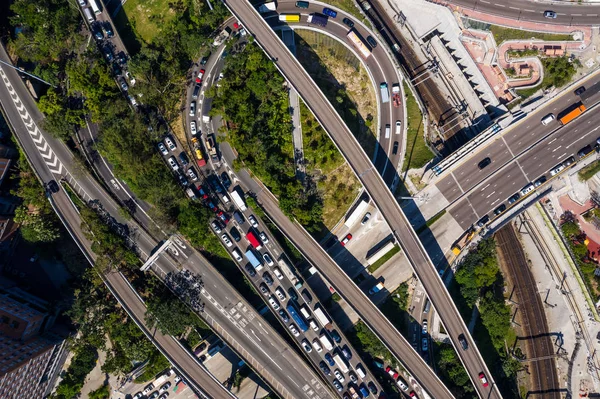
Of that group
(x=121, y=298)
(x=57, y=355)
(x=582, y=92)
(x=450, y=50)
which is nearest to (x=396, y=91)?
(x=450, y=50)

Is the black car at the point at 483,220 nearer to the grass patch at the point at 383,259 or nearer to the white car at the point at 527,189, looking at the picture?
the white car at the point at 527,189

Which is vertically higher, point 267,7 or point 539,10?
point 267,7

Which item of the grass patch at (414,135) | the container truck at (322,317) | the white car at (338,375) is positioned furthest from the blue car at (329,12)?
the white car at (338,375)

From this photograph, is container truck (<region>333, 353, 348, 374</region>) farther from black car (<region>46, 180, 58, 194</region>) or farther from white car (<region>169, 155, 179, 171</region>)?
black car (<region>46, 180, 58, 194</region>)

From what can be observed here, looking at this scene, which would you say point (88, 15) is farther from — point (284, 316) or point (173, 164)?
point (284, 316)

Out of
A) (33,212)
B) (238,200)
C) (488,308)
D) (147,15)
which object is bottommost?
(488,308)

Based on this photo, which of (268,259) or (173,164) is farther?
(268,259)

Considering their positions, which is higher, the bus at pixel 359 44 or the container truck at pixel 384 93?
the bus at pixel 359 44

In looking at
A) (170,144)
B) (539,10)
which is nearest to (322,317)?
(170,144)
